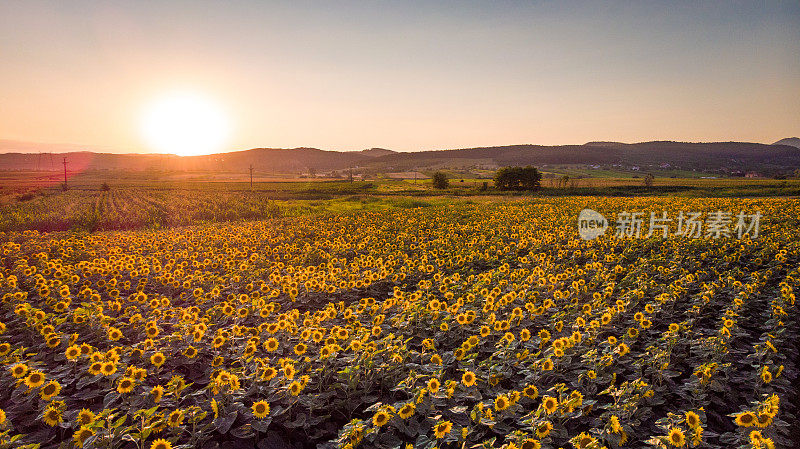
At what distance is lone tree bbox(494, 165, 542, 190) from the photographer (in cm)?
8231

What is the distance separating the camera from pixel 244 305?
7160 millimetres

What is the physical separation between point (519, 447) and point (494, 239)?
11.9 metres

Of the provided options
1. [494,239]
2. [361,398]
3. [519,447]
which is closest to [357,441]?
[361,398]

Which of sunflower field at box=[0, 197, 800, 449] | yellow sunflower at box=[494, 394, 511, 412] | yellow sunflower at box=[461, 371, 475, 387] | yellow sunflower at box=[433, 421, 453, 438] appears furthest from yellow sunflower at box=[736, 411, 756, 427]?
yellow sunflower at box=[433, 421, 453, 438]

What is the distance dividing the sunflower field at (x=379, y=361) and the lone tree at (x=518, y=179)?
241ft

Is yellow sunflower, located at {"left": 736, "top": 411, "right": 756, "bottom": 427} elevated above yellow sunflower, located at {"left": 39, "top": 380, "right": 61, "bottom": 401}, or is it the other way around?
yellow sunflower, located at {"left": 39, "top": 380, "right": 61, "bottom": 401}

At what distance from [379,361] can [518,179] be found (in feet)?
271

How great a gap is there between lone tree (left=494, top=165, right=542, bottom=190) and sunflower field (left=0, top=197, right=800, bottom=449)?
241ft

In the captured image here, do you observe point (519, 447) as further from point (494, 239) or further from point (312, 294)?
point (494, 239)

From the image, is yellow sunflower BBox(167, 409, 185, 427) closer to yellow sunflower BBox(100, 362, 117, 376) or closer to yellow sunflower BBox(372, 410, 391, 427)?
yellow sunflower BBox(100, 362, 117, 376)

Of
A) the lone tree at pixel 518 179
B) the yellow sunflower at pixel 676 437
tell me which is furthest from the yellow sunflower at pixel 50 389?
the lone tree at pixel 518 179

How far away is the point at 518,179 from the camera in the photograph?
82.9m

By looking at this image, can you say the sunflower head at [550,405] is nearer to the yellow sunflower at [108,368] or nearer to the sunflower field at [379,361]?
the sunflower field at [379,361]

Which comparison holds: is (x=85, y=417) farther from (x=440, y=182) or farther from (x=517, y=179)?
(x=440, y=182)
